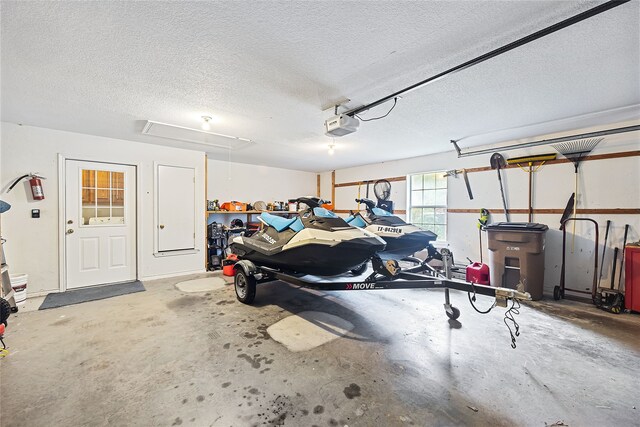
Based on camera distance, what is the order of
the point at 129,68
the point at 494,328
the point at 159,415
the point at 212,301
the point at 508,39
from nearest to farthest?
the point at 159,415 → the point at 508,39 → the point at 129,68 → the point at 494,328 → the point at 212,301

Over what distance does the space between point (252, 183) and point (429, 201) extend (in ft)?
15.3

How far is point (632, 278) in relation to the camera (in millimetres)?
3117

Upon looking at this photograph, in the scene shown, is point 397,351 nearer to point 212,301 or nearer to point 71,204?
point 212,301

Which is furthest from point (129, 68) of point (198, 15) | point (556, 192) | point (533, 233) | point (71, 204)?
point (556, 192)

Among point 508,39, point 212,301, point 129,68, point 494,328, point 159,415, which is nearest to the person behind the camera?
point 159,415

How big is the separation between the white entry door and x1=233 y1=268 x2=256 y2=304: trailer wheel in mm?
2506

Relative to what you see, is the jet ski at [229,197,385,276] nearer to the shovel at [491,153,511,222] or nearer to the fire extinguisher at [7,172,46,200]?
the shovel at [491,153,511,222]

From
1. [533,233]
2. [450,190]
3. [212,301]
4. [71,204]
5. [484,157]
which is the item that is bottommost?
[212,301]

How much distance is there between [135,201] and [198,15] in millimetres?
4210

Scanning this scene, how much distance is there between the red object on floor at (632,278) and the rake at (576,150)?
0.69m

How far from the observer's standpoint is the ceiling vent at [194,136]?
12.2 feet

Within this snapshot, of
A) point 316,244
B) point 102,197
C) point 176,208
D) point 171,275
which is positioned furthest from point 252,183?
point 316,244

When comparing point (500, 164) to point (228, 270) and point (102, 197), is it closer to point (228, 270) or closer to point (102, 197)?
point (228, 270)

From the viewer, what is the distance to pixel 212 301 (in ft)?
11.9
